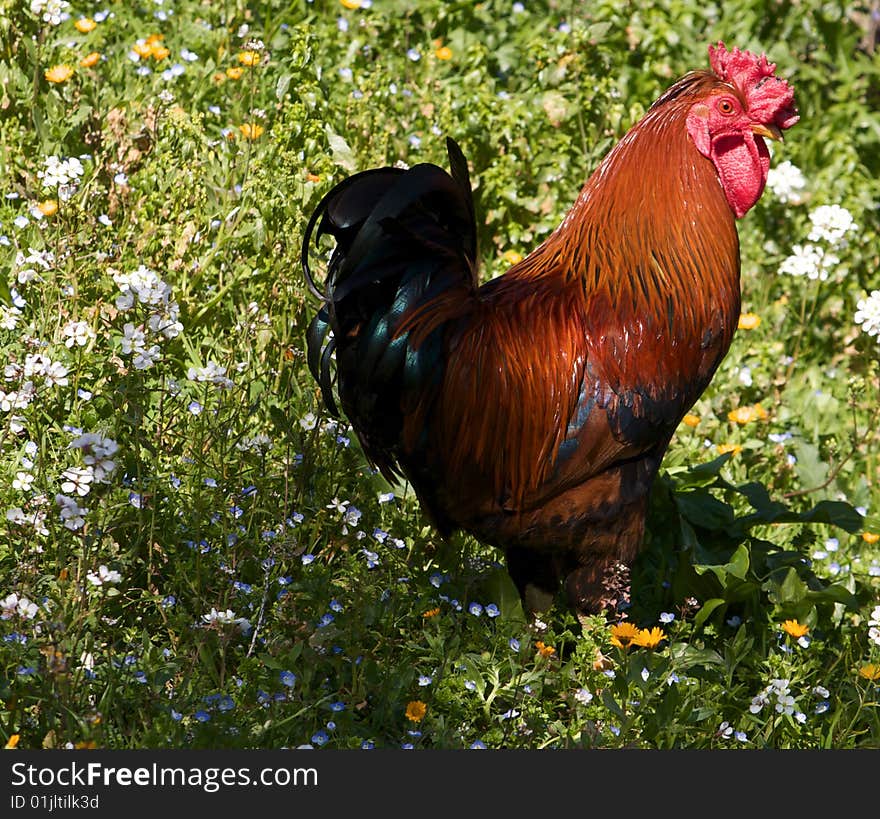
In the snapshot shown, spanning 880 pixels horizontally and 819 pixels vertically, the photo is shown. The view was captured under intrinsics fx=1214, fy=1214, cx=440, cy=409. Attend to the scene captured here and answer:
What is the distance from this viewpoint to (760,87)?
142 inches

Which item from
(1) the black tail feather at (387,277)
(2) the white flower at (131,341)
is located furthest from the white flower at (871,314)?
(2) the white flower at (131,341)

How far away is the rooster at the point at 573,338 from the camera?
11.2ft

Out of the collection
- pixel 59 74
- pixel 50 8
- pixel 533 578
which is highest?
pixel 50 8

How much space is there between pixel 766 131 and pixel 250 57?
2.42 metres

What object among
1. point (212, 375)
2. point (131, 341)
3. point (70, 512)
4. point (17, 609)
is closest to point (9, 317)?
point (131, 341)

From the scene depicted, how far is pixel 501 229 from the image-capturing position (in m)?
5.66

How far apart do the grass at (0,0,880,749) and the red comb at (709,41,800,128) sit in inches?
53.6

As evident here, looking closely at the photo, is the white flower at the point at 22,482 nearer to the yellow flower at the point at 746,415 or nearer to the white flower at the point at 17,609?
the white flower at the point at 17,609

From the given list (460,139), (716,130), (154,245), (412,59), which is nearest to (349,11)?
(412,59)

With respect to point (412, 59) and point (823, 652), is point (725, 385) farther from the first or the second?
point (412, 59)

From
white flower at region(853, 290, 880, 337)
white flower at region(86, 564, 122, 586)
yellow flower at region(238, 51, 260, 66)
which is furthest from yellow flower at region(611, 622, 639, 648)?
yellow flower at region(238, 51, 260, 66)

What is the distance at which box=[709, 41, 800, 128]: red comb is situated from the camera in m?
3.59

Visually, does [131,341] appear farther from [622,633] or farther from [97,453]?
[622,633]

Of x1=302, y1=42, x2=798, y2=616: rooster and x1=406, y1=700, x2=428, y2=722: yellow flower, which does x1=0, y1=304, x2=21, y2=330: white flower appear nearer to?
x1=302, y1=42, x2=798, y2=616: rooster
